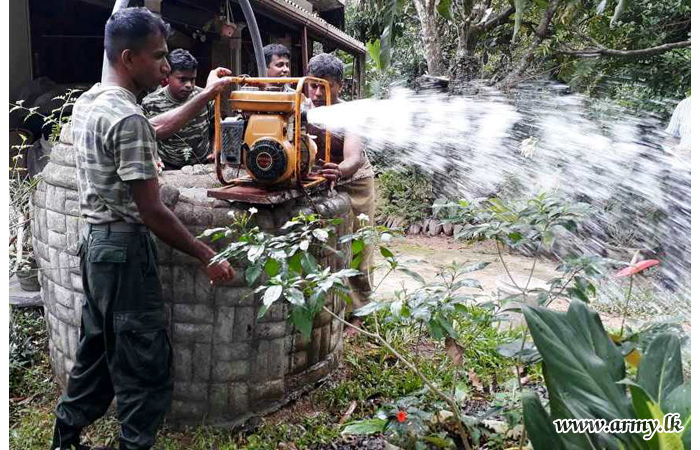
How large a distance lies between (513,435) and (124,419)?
163cm

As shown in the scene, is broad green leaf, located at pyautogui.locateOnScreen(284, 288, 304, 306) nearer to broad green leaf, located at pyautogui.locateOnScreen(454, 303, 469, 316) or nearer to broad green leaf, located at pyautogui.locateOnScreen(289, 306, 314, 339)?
broad green leaf, located at pyautogui.locateOnScreen(289, 306, 314, 339)

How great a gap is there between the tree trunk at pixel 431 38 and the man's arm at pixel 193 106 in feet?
19.9

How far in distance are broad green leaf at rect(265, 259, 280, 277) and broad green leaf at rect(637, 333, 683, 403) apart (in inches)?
50.9

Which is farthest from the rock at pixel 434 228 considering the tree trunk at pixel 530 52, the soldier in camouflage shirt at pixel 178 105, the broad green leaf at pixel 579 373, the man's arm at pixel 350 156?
the broad green leaf at pixel 579 373

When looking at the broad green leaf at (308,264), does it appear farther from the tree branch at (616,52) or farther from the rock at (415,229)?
the tree branch at (616,52)

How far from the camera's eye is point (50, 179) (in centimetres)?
317

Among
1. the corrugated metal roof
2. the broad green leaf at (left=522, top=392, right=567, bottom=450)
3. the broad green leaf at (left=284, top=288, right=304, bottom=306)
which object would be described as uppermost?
the corrugated metal roof

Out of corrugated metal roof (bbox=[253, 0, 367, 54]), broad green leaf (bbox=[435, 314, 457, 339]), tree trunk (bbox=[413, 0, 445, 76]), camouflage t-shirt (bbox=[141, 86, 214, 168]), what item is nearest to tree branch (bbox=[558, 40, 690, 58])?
tree trunk (bbox=[413, 0, 445, 76])

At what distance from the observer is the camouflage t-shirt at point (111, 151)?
231 centimetres

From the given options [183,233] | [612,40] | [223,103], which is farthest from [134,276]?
[612,40]

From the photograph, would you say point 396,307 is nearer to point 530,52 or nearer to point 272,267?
point 272,267

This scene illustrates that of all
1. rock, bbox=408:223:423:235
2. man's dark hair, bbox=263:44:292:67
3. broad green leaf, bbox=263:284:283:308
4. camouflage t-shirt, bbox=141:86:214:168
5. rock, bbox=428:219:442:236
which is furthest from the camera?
rock, bbox=408:223:423:235

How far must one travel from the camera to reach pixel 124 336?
249 centimetres

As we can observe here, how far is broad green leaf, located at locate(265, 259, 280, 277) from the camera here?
2.36 meters
